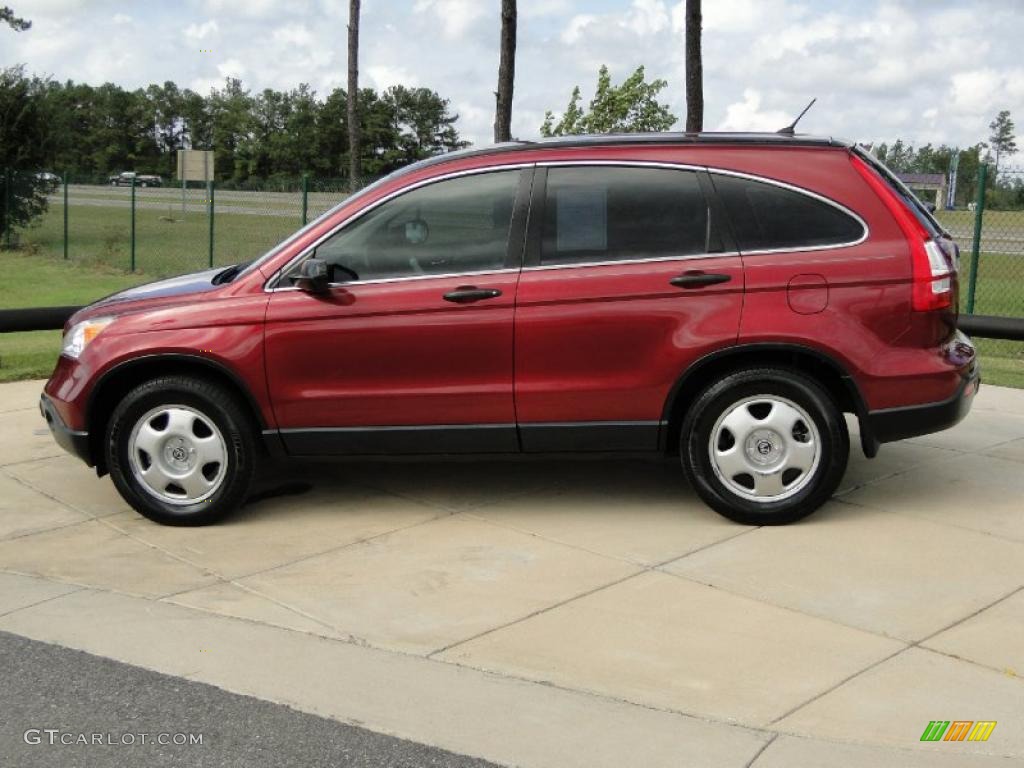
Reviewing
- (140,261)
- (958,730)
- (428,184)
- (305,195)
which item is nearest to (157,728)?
(958,730)

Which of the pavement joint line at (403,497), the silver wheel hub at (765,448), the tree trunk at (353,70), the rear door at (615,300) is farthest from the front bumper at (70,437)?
the tree trunk at (353,70)

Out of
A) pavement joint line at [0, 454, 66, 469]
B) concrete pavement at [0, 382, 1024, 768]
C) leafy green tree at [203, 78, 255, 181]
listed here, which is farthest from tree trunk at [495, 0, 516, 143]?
leafy green tree at [203, 78, 255, 181]

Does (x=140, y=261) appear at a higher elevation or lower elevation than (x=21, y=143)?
lower

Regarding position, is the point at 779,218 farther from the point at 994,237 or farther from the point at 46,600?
the point at 994,237

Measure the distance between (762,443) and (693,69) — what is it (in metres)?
13.4

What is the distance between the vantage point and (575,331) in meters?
6.01

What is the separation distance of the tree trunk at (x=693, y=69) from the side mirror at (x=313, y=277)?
513 inches

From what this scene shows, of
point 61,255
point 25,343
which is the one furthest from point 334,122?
point 25,343

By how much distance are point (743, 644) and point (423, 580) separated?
144 cm

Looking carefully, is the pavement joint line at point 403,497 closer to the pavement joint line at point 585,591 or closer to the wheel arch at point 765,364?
the pavement joint line at point 585,591

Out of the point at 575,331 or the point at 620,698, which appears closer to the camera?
the point at 620,698

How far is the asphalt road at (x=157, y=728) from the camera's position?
3.83 m

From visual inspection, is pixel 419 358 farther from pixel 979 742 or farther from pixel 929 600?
pixel 979 742

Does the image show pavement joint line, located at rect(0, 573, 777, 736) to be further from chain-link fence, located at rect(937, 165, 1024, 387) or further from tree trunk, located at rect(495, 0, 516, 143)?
tree trunk, located at rect(495, 0, 516, 143)
